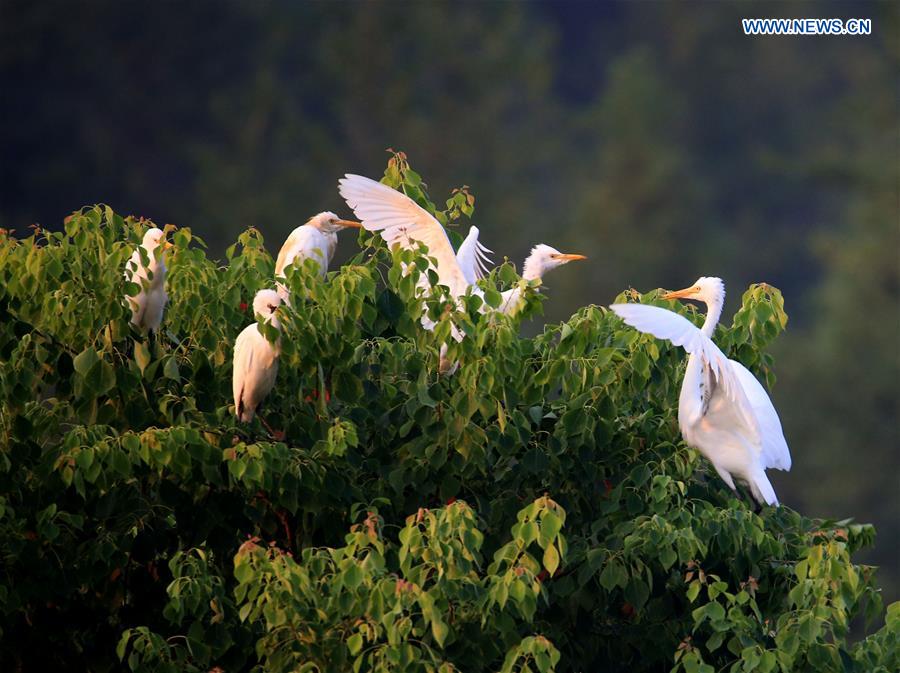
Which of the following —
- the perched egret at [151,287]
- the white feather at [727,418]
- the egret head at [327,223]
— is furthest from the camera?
the egret head at [327,223]

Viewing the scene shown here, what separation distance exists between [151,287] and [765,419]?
7.39ft

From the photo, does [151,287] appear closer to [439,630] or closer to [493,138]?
[439,630]

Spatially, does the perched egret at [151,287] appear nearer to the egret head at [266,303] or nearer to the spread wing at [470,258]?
the egret head at [266,303]

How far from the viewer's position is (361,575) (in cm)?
475

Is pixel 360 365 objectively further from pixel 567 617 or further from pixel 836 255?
pixel 836 255

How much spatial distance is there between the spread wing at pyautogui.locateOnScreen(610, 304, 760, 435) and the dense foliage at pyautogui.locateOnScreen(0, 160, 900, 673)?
21cm

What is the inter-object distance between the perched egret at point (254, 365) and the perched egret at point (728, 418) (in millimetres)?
1360

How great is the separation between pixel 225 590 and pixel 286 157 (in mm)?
23068

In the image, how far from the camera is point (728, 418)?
643 centimetres

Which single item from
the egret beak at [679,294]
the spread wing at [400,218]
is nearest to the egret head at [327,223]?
the spread wing at [400,218]

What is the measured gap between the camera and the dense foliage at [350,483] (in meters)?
5.29

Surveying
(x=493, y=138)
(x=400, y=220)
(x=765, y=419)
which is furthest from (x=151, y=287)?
(x=493, y=138)

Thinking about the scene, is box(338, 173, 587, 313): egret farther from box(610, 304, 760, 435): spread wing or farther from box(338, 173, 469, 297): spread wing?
box(610, 304, 760, 435): spread wing

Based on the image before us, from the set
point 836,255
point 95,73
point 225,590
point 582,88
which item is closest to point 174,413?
point 225,590
